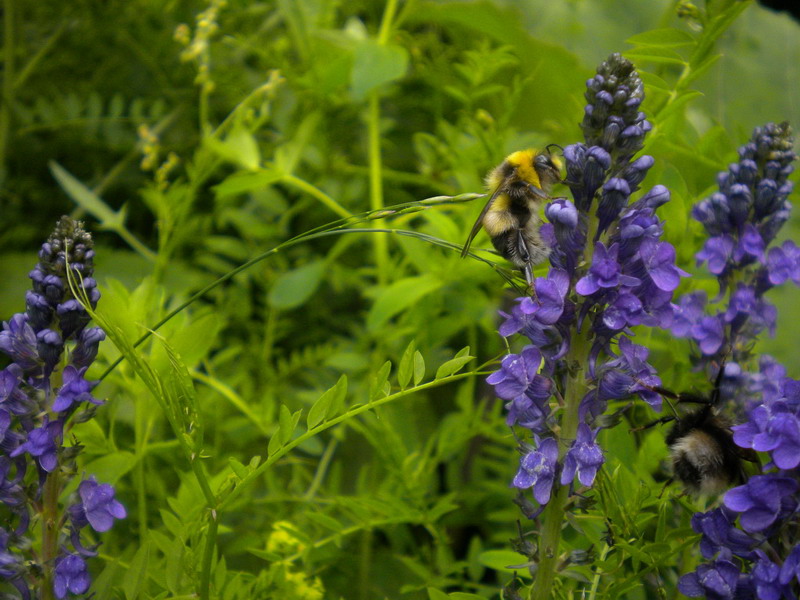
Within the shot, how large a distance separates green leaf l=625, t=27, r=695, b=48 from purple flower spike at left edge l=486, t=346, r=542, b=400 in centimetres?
46

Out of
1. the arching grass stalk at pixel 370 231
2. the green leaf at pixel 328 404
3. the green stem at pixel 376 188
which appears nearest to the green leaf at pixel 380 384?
the green leaf at pixel 328 404

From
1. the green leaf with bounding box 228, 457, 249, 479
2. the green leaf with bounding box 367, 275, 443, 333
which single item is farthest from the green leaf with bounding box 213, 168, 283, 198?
the green leaf with bounding box 228, 457, 249, 479

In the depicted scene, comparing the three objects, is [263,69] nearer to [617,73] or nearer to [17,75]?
[17,75]

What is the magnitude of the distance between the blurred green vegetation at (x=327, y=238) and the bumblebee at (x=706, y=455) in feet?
0.18

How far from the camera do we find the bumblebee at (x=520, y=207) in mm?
978

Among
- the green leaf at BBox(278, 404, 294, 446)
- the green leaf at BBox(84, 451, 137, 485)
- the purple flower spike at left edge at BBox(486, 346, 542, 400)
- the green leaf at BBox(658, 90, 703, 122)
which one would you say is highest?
the green leaf at BBox(658, 90, 703, 122)

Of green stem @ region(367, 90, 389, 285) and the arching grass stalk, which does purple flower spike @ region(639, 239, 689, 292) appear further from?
green stem @ region(367, 90, 389, 285)

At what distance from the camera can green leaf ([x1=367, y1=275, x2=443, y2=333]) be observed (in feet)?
4.21

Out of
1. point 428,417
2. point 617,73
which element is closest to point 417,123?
point 428,417

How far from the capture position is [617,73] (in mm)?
814

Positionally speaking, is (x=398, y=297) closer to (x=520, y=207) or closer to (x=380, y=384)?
(x=520, y=207)

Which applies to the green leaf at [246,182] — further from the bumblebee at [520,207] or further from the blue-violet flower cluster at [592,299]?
the blue-violet flower cluster at [592,299]

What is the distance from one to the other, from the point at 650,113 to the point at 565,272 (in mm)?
357

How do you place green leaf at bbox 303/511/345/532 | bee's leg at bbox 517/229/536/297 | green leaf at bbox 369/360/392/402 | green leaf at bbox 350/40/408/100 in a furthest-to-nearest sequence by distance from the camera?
1. green leaf at bbox 350/40/408/100
2. green leaf at bbox 303/511/345/532
3. bee's leg at bbox 517/229/536/297
4. green leaf at bbox 369/360/392/402
